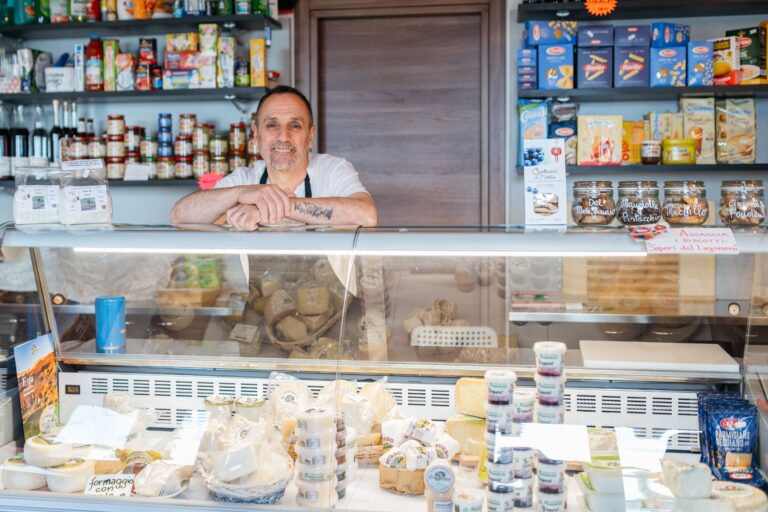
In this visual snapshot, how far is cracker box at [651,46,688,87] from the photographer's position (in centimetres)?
380

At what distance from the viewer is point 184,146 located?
429cm

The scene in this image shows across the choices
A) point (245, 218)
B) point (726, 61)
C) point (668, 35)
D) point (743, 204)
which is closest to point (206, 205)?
point (245, 218)

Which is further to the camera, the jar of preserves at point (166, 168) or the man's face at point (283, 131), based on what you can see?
the jar of preserves at point (166, 168)

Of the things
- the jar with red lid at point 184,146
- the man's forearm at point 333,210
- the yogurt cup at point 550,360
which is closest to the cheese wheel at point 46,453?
the man's forearm at point 333,210

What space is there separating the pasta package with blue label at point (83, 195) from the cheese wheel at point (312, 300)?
1.69 ft

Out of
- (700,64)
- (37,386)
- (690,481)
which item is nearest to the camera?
(690,481)

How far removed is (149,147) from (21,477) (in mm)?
2851

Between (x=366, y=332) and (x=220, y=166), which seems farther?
(x=220, y=166)

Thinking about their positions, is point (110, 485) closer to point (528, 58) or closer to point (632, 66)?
point (528, 58)

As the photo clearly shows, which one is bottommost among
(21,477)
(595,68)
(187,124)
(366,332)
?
(21,477)

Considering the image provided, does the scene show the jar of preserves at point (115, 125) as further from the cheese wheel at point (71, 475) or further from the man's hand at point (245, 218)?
the cheese wheel at point (71, 475)

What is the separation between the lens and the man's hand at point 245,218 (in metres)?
1.90

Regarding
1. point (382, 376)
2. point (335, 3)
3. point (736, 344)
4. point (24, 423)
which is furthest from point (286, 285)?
point (335, 3)

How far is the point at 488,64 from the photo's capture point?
14.0 ft
